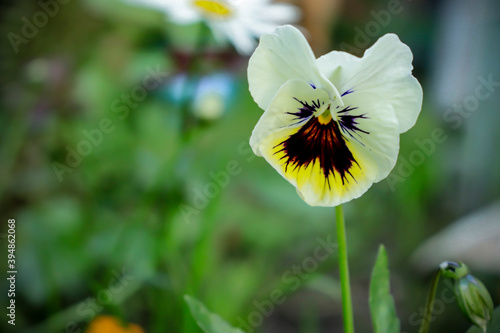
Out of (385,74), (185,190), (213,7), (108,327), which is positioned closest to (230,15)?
(213,7)

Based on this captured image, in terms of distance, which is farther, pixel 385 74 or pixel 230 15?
pixel 230 15

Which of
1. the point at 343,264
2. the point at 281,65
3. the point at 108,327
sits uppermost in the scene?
the point at 281,65

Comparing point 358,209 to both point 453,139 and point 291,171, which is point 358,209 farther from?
point 291,171

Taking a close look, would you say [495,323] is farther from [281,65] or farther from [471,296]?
[281,65]

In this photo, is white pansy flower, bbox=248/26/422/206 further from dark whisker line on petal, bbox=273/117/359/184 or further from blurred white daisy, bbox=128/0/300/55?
blurred white daisy, bbox=128/0/300/55

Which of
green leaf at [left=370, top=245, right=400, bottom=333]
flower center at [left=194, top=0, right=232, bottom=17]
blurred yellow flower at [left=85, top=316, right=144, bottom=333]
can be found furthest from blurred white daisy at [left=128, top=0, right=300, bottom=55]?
green leaf at [left=370, top=245, right=400, bottom=333]

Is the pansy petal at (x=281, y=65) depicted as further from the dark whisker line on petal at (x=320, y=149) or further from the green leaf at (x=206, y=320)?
the green leaf at (x=206, y=320)
